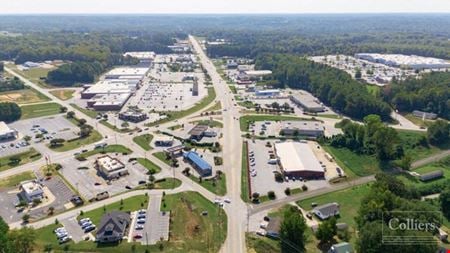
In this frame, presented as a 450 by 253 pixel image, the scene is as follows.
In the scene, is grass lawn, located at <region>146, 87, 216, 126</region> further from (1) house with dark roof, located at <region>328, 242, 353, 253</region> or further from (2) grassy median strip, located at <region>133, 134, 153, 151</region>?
(1) house with dark roof, located at <region>328, 242, 353, 253</region>

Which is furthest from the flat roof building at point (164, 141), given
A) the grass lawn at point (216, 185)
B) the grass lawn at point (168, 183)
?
the grass lawn at point (216, 185)

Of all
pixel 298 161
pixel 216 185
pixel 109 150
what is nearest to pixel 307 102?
pixel 298 161

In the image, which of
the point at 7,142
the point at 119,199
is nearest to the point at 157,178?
the point at 119,199

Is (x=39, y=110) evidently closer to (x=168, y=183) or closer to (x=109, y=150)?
(x=109, y=150)

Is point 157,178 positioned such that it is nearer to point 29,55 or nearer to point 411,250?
point 411,250

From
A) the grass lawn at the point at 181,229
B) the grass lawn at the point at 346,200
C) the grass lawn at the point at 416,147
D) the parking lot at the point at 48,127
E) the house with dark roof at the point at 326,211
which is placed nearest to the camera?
the grass lawn at the point at 181,229

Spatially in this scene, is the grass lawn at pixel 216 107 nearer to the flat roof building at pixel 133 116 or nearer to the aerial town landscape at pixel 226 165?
the aerial town landscape at pixel 226 165
